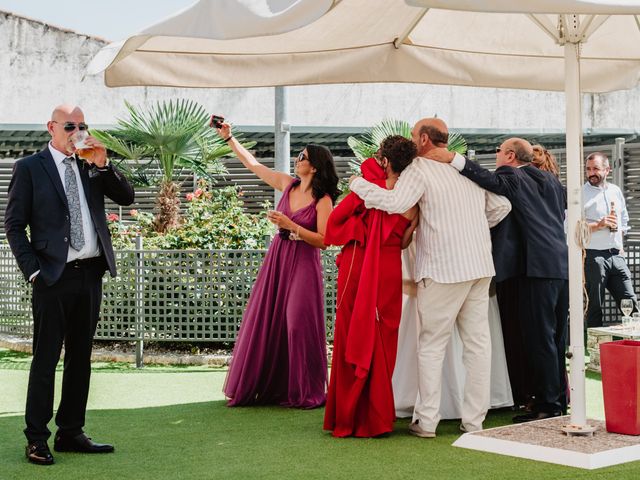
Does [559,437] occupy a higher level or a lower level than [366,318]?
lower

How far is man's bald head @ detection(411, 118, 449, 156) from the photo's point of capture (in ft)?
22.7

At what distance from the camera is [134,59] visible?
7645 millimetres

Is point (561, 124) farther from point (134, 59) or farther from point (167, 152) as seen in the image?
point (134, 59)

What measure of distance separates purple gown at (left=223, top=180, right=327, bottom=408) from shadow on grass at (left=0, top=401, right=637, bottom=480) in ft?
1.45

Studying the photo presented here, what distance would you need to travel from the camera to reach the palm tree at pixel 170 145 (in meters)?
12.7

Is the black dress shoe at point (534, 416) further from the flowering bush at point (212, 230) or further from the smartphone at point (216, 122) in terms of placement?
the flowering bush at point (212, 230)

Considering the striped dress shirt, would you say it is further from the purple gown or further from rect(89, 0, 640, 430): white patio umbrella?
the purple gown

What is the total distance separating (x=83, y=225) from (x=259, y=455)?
5.50 feet

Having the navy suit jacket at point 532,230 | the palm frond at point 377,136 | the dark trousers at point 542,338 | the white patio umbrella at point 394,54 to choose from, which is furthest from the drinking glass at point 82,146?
the palm frond at point 377,136

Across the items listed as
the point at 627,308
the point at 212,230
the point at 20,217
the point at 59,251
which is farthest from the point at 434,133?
the point at 212,230

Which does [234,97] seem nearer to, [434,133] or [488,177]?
[434,133]

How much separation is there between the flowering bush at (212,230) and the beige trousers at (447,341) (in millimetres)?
4653

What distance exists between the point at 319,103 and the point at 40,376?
14.8 m

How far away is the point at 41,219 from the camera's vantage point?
20.1 feet
